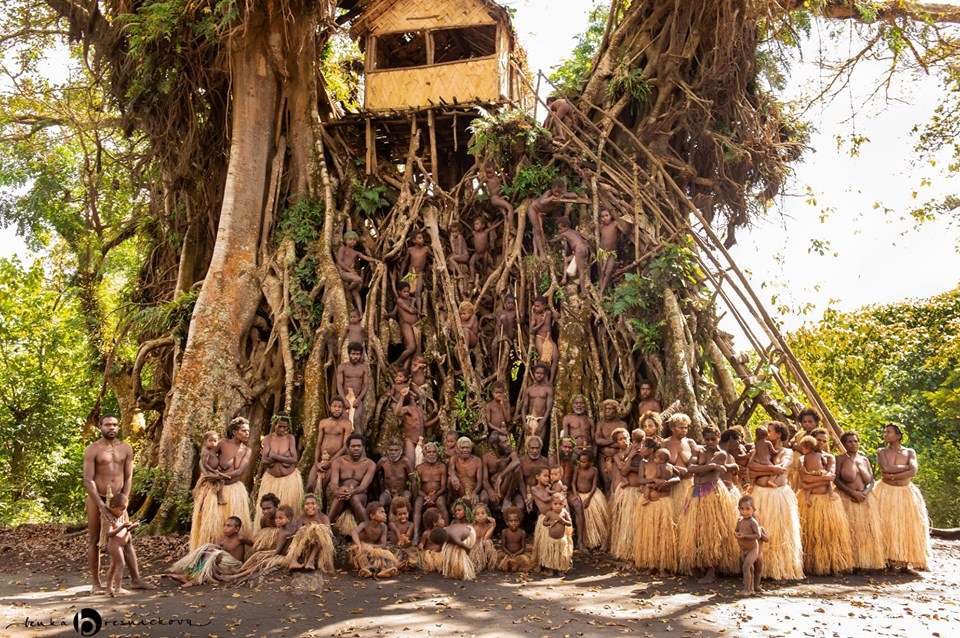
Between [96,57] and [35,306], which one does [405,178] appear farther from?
[35,306]

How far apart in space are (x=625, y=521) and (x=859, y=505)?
214 centimetres

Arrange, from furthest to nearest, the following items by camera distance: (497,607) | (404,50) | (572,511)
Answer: (404,50), (572,511), (497,607)

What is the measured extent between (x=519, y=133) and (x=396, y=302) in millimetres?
2889

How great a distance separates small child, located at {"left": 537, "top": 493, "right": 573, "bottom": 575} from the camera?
24.7ft

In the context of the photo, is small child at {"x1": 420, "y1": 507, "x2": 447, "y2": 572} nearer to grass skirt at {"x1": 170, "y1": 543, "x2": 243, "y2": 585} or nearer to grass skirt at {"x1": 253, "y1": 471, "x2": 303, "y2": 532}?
grass skirt at {"x1": 253, "y1": 471, "x2": 303, "y2": 532}

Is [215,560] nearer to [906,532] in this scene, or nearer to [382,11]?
[906,532]

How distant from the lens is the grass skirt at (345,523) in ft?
27.1

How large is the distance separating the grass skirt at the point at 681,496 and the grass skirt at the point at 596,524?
1.25 meters

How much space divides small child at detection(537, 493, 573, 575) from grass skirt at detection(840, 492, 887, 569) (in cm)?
254

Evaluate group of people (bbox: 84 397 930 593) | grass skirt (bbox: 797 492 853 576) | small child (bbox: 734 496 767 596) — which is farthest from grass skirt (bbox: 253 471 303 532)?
grass skirt (bbox: 797 492 853 576)

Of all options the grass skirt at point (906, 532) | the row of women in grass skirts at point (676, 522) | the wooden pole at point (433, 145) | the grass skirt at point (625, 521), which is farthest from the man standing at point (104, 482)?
the wooden pole at point (433, 145)

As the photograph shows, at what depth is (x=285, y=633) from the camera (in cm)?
522

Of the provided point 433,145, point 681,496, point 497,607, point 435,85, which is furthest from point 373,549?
point 435,85

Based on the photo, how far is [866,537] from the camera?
7441 mm
